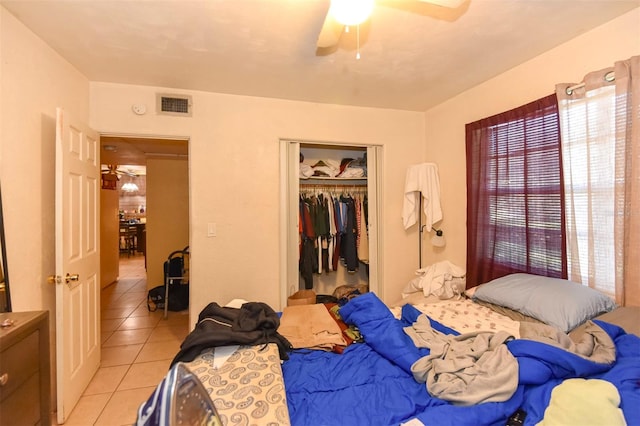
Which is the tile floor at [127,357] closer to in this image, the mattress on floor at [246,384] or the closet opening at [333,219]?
the mattress on floor at [246,384]

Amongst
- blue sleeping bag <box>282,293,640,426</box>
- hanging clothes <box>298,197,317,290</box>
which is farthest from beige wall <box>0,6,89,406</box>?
hanging clothes <box>298,197,317,290</box>

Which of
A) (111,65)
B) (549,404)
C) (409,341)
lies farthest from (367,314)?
(111,65)

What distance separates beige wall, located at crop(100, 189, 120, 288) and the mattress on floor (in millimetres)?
4506

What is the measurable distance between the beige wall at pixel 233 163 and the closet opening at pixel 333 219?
0.74 feet

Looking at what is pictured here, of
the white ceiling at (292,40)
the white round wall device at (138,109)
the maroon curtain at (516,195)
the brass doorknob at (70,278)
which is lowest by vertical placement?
the brass doorknob at (70,278)

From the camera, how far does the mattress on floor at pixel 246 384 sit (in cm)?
101

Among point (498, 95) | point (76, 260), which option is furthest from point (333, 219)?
point (76, 260)

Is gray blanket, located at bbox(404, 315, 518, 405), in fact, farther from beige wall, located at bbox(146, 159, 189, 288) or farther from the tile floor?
beige wall, located at bbox(146, 159, 189, 288)

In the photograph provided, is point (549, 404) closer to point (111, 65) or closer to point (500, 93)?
point (500, 93)

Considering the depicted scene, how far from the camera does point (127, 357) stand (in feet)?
8.33

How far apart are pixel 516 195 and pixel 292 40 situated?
194 cm

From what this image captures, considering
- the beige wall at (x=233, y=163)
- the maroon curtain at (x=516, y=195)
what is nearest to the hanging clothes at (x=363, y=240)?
the beige wall at (x=233, y=163)

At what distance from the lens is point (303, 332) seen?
1.70 m

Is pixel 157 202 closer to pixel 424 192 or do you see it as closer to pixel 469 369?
pixel 424 192
